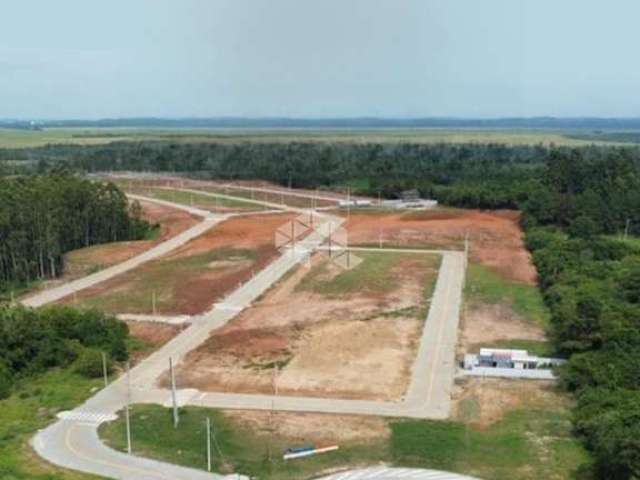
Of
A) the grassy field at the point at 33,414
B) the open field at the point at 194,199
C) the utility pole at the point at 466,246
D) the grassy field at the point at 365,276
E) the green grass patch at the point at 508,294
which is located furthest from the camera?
the open field at the point at 194,199

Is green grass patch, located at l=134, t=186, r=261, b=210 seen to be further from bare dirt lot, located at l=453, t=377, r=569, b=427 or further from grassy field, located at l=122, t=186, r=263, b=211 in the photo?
bare dirt lot, located at l=453, t=377, r=569, b=427

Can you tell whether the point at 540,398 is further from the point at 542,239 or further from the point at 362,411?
the point at 542,239

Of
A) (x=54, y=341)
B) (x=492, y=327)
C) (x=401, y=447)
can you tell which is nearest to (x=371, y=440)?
(x=401, y=447)

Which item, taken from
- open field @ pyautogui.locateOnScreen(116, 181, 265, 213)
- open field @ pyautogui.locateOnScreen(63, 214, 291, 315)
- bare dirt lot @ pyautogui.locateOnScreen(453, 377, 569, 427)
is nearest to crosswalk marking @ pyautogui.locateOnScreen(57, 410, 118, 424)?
bare dirt lot @ pyautogui.locateOnScreen(453, 377, 569, 427)

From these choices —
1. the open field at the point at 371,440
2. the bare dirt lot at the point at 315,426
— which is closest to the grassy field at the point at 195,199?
the bare dirt lot at the point at 315,426

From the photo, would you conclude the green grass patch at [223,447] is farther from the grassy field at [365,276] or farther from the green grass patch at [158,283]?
the grassy field at [365,276]
